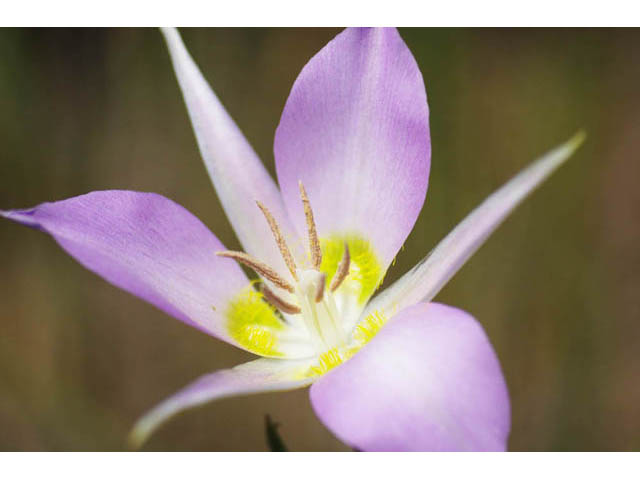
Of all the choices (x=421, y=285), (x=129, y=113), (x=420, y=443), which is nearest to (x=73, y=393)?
(x=129, y=113)

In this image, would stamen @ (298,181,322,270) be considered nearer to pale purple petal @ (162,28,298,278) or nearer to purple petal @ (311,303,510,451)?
pale purple petal @ (162,28,298,278)

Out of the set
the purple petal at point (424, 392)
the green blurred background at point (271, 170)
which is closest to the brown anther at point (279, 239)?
the purple petal at point (424, 392)

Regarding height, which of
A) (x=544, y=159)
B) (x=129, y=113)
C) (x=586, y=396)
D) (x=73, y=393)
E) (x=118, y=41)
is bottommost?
(x=586, y=396)

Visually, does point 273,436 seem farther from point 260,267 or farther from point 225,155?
point 225,155

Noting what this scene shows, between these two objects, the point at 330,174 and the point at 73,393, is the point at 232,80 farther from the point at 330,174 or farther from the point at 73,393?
the point at 330,174

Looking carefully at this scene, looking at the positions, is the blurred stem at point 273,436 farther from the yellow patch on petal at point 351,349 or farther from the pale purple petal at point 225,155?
the pale purple petal at point 225,155

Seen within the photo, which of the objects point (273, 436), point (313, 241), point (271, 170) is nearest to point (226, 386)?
point (273, 436)
